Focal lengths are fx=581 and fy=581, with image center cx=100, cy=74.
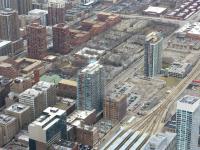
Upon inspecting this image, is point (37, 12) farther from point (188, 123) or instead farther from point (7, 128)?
point (188, 123)

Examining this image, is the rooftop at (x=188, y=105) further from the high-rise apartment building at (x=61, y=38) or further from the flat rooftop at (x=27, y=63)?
the high-rise apartment building at (x=61, y=38)

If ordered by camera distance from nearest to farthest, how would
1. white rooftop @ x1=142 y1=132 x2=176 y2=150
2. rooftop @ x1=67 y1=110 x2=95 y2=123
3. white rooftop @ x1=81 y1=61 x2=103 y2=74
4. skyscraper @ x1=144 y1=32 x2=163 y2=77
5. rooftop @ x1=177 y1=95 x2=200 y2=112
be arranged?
white rooftop @ x1=142 y1=132 x2=176 y2=150, rooftop @ x1=177 y1=95 x2=200 y2=112, rooftop @ x1=67 y1=110 x2=95 y2=123, white rooftop @ x1=81 y1=61 x2=103 y2=74, skyscraper @ x1=144 y1=32 x2=163 y2=77

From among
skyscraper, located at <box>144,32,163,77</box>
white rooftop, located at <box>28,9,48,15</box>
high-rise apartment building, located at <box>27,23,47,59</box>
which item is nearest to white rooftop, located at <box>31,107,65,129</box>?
skyscraper, located at <box>144,32,163,77</box>

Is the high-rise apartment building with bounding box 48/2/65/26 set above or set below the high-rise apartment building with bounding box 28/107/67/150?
above

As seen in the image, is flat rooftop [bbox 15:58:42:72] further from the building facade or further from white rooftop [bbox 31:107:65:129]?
white rooftop [bbox 31:107:65:129]

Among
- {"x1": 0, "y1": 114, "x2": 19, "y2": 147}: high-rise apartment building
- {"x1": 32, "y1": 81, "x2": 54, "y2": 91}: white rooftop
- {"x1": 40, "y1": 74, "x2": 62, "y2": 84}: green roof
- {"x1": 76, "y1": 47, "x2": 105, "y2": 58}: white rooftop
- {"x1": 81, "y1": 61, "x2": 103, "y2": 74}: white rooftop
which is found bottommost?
{"x1": 0, "y1": 114, "x2": 19, "y2": 147}: high-rise apartment building

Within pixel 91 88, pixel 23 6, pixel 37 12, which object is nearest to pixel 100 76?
pixel 91 88

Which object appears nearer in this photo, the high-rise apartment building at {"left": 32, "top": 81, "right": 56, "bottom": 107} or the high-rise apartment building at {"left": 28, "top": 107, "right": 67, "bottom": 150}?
the high-rise apartment building at {"left": 28, "top": 107, "right": 67, "bottom": 150}
